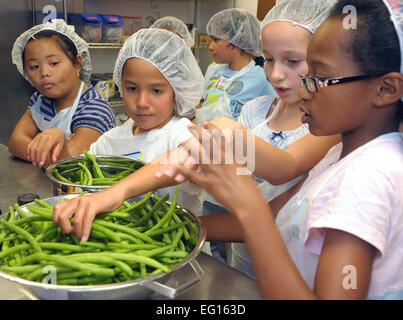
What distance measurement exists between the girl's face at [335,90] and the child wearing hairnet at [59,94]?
4.61 ft

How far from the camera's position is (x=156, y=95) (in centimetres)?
159

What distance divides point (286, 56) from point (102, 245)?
0.97m

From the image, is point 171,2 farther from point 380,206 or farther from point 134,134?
point 380,206

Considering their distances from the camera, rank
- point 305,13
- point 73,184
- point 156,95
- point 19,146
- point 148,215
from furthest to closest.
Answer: point 19,146 → point 156,95 → point 305,13 → point 73,184 → point 148,215

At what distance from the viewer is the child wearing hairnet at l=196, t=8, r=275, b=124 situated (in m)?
3.44

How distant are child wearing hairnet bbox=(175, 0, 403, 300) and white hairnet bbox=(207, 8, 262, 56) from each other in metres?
3.02

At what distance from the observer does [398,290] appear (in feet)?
2.65

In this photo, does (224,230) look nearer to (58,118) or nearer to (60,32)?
(58,118)

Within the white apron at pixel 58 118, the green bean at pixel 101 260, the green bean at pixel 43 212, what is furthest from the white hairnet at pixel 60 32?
the green bean at pixel 101 260

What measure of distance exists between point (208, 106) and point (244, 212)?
2761mm

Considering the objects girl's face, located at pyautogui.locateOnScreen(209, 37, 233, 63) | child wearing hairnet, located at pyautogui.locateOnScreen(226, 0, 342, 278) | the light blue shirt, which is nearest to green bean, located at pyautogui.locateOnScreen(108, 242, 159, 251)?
child wearing hairnet, located at pyautogui.locateOnScreen(226, 0, 342, 278)

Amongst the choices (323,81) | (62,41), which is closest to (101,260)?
(323,81)

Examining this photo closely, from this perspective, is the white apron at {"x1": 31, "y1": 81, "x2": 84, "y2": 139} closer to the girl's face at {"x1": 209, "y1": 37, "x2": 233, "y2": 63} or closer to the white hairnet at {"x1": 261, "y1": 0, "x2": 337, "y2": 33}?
the white hairnet at {"x1": 261, "y1": 0, "x2": 337, "y2": 33}
